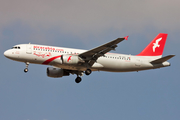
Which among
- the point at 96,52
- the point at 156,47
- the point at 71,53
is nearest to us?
the point at 96,52

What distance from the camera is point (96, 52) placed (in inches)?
1651

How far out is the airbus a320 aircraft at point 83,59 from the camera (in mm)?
41500

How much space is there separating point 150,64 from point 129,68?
309 cm

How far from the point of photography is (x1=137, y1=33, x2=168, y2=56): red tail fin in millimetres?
48328

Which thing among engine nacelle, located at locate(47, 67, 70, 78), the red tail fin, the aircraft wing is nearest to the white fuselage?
the aircraft wing

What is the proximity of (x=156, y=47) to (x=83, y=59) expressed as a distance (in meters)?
12.8

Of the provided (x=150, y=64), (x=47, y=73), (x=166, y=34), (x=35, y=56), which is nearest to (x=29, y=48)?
(x=35, y=56)

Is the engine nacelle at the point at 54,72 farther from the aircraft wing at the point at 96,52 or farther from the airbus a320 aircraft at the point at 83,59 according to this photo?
the aircraft wing at the point at 96,52

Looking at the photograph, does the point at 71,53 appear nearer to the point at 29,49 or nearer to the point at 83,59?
the point at 83,59

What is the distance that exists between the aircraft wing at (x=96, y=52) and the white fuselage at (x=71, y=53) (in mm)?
774

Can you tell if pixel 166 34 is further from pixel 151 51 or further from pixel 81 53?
pixel 81 53

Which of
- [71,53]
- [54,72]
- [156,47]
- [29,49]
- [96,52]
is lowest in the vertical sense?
[54,72]

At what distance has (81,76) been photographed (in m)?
47.5

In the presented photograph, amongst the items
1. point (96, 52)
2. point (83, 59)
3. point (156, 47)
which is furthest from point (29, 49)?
point (156, 47)
